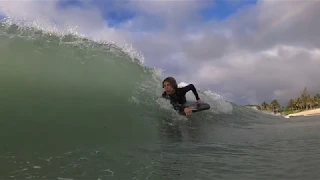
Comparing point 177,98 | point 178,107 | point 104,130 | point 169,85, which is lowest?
point 104,130

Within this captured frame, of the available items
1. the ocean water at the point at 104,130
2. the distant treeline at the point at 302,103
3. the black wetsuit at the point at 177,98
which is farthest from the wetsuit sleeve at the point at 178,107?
the distant treeline at the point at 302,103

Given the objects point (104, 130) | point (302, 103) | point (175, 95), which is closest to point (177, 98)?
point (175, 95)

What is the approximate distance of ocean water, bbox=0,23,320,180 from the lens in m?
4.85

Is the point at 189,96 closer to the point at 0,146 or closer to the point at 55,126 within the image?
the point at 55,126

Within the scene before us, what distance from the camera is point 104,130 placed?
6.98m

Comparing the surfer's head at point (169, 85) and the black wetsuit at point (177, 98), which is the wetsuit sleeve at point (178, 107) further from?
the surfer's head at point (169, 85)

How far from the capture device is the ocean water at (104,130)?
485 cm

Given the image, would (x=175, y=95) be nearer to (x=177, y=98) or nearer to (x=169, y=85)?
(x=177, y=98)

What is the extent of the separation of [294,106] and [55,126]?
127823mm

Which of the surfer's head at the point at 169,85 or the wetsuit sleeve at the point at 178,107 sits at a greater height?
the surfer's head at the point at 169,85

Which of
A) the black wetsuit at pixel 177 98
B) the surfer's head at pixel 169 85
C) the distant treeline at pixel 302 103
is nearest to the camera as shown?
the surfer's head at pixel 169 85

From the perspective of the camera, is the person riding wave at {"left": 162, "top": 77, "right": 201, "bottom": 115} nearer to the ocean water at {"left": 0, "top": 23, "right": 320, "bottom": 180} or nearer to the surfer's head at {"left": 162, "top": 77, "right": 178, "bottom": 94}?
the surfer's head at {"left": 162, "top": 77, "right": 178, "bottom": 94}

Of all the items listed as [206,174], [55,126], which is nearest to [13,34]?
[55,126]

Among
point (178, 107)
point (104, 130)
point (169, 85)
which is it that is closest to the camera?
point (104, 130)
